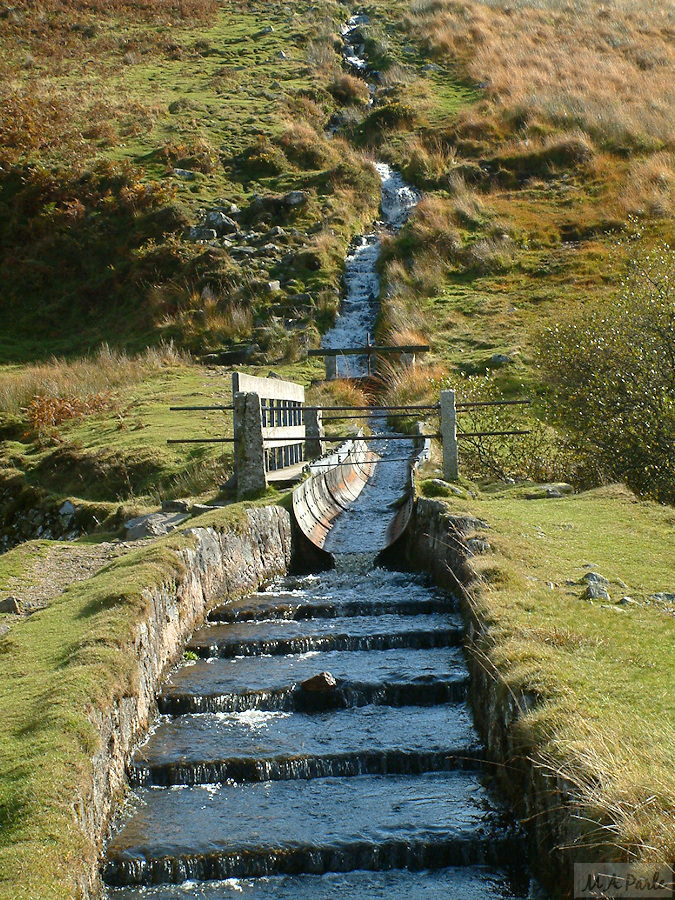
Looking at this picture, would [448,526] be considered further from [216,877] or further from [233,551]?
[216,877]

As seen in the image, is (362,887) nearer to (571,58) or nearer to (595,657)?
(595,657)

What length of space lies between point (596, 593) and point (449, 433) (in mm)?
6033

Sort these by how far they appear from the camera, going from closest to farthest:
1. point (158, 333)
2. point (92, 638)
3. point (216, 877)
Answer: point (216, 877), point (92, 638), point (158, 333)

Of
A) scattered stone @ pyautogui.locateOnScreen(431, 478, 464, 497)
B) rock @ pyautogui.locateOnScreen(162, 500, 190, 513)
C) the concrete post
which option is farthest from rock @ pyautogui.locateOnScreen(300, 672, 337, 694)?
the concrete post

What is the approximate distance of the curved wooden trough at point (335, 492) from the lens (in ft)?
41.8

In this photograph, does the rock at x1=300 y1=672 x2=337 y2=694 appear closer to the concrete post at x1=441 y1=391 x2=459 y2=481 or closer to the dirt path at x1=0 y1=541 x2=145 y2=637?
the dirt path at x1=0 y1=541 x2=145 y2=637

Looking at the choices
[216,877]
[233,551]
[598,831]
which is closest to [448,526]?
[233,551]

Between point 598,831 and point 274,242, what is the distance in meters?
28.8

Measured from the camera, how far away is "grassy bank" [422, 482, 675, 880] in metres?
3.88

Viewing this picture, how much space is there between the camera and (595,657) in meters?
5.74

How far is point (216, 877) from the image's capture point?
5082mm

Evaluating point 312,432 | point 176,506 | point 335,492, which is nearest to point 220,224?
point 312,432

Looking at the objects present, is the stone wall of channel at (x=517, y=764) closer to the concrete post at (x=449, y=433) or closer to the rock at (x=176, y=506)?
the concrete post at (x=449, y=433)

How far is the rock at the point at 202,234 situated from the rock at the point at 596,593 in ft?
84.1
